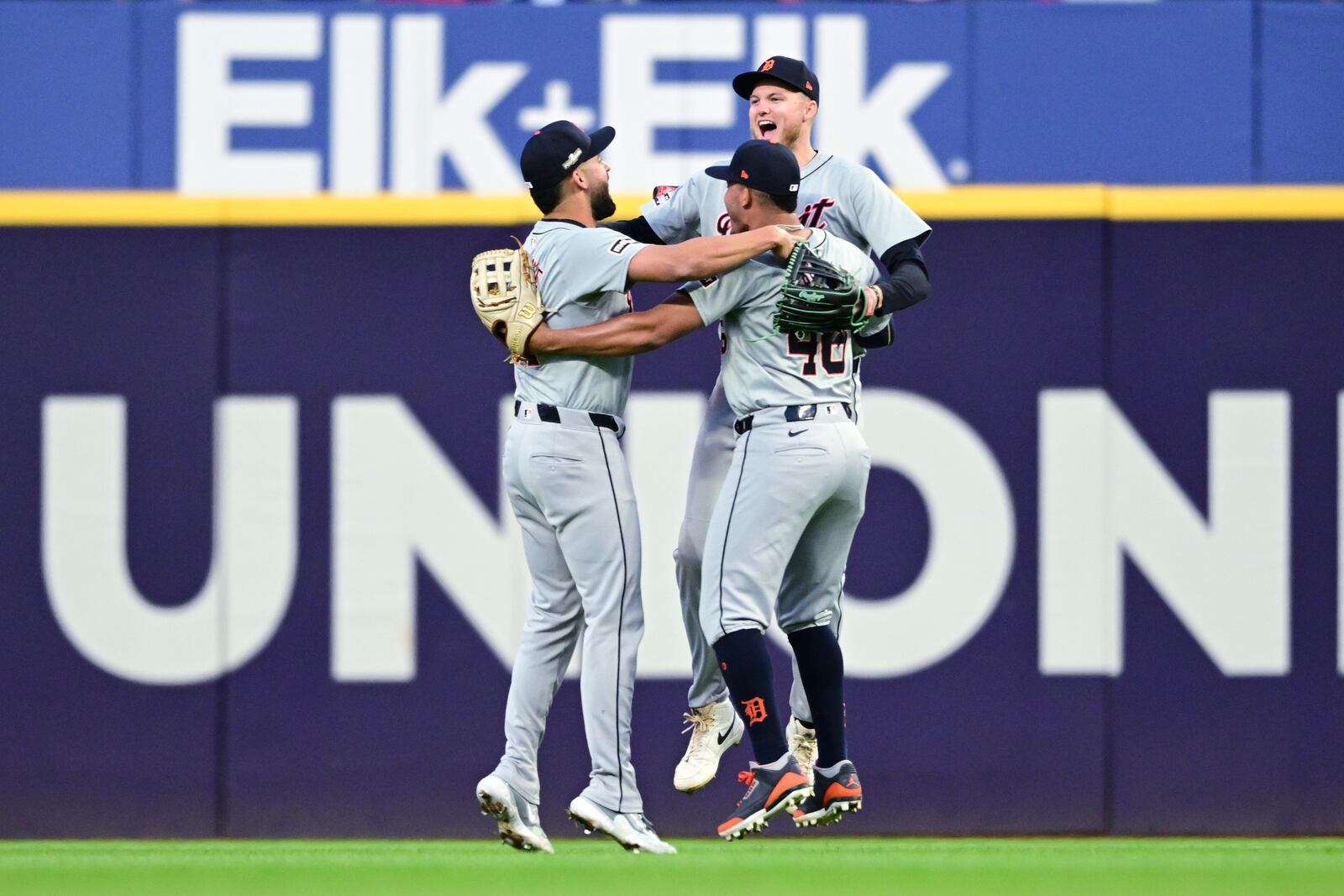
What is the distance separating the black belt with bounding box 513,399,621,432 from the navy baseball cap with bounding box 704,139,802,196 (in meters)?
0.70

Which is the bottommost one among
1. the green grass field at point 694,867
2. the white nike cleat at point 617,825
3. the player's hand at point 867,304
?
the green grass field at point 694,867

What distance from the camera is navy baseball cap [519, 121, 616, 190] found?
4.41 meters

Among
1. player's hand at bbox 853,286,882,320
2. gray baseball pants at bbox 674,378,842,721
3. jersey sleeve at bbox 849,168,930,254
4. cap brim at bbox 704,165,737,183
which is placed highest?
cap brim at bbox 704,165,737,183

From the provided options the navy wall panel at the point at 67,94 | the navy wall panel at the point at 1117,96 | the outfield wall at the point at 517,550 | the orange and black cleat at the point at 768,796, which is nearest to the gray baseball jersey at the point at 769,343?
the orange and black cleat at the point at 768,796

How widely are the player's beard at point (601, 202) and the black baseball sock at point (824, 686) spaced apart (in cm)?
118

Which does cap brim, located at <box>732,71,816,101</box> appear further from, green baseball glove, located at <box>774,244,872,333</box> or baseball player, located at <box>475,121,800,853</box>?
green baseball glove, located at <box>774,244,872,333</box>

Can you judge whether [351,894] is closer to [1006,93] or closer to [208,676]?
[208,676]

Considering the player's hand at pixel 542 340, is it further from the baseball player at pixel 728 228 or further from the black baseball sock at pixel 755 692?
the black baseball sock at pixel 755 692

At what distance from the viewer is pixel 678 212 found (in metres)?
4.73

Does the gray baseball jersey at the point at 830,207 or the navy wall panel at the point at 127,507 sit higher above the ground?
the gray baseball jersey at the point at 830,207

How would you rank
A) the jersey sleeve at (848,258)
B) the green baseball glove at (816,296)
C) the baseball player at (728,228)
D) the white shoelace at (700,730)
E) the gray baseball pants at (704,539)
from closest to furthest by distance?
the green baseball glove at (816,296)
the jersey sleeve at (848,258)
the baseball player at (728,228)
the gray baseball pants at (704,539)
the white shoelace at (700,730)

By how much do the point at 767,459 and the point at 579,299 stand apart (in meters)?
0.62

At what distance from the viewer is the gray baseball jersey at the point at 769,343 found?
14.1 ft

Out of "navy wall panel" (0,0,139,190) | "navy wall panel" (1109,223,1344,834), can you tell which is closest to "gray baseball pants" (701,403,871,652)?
"navy wall panel" (1109,223,1344,834)
